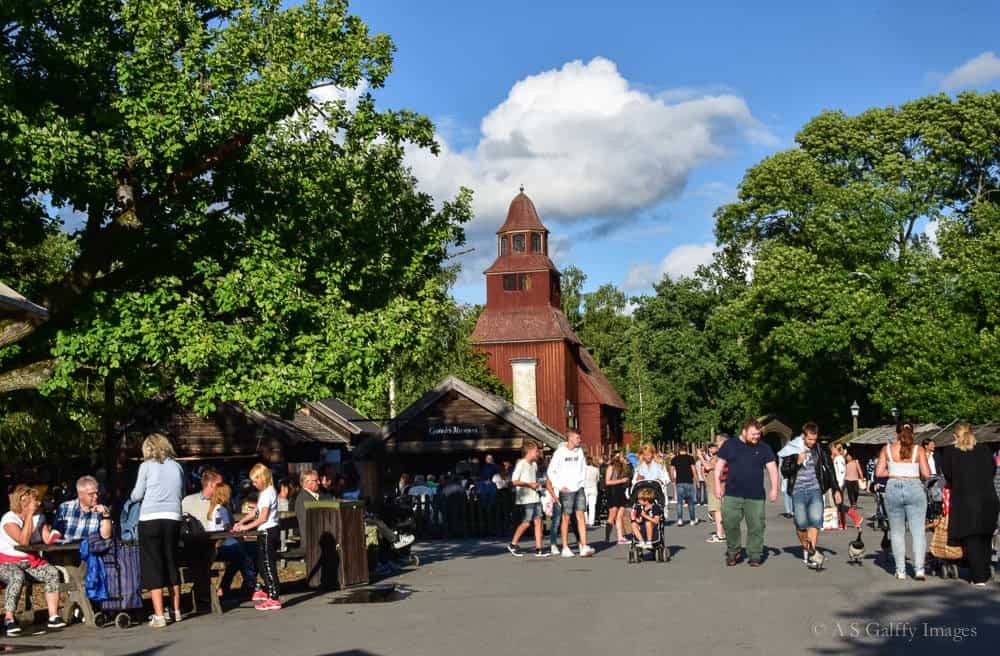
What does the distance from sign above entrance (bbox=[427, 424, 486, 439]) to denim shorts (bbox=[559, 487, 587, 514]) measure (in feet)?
64.1

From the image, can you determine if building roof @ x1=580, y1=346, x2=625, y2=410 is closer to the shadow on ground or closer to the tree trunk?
the tree trunk

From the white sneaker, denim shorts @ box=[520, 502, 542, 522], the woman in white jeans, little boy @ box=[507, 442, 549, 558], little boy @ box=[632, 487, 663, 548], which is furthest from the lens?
the woman in white jeans

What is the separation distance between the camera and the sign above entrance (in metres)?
36.6

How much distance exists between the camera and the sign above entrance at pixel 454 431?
3662 centimetres

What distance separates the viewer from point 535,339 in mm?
68312

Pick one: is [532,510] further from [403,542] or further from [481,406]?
[481,406]

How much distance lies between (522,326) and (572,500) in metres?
52.4

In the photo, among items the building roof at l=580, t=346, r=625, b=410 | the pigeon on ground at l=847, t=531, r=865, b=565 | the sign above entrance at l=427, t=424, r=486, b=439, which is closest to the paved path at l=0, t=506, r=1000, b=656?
the pigeon on ground at l=847, t=531, r=865, b=565

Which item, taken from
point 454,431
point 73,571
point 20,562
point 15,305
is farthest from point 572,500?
point 454,431

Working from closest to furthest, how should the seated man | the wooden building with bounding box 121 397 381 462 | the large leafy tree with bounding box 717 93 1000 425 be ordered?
the seated man → the wooden building with bounding box 121 397 381 462 → the large leafy tree with bounding box 717 93 1000 425

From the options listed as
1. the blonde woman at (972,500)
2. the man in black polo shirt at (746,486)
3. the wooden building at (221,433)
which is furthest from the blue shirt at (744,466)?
the wooden building at (221,433)

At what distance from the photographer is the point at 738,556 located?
592 inches

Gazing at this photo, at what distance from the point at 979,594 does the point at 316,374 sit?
831 centimetres

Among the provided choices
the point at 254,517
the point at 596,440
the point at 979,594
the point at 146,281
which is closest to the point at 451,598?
the point at 254,517
